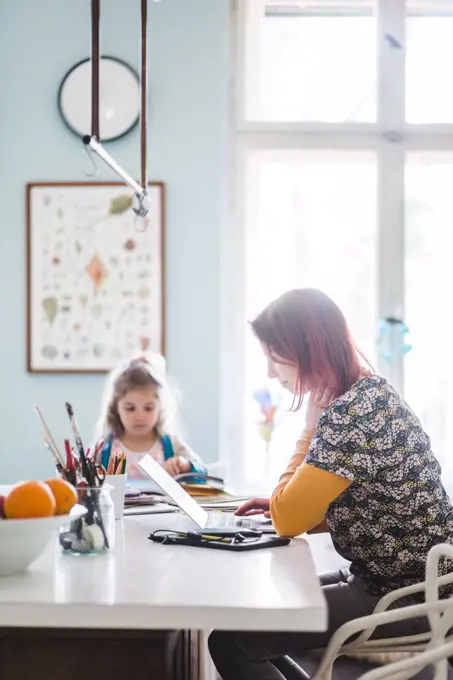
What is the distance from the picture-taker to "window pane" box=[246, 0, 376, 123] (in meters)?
4.07

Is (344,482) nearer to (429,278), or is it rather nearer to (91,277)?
(91,277)

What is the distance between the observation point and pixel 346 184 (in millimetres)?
4051

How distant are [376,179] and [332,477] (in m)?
2.52

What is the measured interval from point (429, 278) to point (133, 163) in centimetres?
134

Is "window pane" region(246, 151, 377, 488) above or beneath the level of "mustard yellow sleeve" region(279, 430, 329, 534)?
above

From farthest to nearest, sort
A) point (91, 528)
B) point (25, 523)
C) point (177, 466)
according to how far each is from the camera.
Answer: point (177, 466) < point (91, 528) < point (25, 523)

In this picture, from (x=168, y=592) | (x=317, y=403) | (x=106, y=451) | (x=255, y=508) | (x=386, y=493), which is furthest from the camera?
(x=106, y=451)

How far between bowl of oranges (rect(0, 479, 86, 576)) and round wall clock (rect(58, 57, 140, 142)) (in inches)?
106

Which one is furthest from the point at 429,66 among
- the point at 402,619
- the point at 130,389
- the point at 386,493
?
the point at 402,619

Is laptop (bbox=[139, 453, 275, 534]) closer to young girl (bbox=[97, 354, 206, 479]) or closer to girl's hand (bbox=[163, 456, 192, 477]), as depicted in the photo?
girl's hand (bbox=[163, 456, 192, 477])


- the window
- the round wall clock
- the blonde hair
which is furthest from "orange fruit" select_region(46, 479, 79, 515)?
the round wall clock

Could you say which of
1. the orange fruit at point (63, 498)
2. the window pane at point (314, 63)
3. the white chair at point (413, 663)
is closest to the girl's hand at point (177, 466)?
the orange fruit at point (63, 498)

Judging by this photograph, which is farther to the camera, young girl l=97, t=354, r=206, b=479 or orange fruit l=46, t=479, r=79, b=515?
young girl l=97, t=354, r=206, b=479

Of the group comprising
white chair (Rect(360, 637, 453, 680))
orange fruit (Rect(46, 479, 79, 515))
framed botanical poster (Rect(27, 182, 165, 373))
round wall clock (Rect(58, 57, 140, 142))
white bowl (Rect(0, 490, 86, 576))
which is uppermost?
round wall clock (Rect(58, 57, 140, 142))
